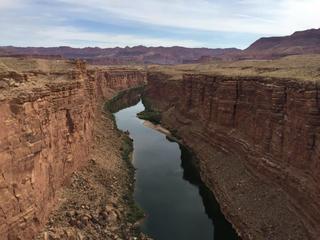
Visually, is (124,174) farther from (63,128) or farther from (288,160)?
(288,160)

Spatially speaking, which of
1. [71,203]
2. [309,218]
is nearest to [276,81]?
[309,218]

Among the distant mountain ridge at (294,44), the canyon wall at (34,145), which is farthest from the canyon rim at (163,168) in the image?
the distant mountain ridge at (294,44)

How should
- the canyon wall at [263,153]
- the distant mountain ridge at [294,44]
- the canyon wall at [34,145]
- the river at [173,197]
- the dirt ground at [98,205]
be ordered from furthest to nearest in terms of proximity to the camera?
the distant mountain ridge at [294,44] < the river at [173,197] < the canyon wall at [263,153] < the dirt ground at [98,205] < the canyon wall at [34,145]

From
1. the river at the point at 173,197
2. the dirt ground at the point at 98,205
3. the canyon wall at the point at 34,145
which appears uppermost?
the canyon wall at the point at 34,145

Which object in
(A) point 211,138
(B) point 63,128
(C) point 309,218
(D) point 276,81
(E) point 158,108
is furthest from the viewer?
(E) point 158,108

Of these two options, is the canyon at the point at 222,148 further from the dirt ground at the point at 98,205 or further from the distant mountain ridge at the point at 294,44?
the distant mountain ridge at the point at 294,44
